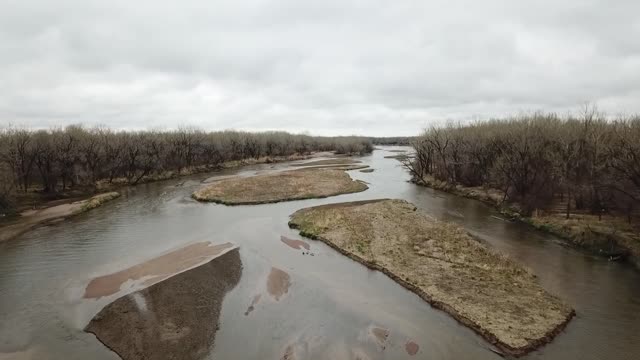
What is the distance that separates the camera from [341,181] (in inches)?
1933

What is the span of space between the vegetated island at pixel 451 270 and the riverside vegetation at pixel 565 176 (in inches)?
343

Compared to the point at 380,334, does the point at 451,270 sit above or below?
above

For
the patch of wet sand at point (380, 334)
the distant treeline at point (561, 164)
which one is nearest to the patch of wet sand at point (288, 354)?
the patch of wet sand at point (380, 334)

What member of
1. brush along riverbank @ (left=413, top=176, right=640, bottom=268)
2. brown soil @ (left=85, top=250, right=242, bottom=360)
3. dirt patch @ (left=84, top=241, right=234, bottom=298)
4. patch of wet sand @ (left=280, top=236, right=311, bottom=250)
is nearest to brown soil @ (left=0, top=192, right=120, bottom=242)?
dirt patch @ (left=84, top=241, right=234, bottom=298)

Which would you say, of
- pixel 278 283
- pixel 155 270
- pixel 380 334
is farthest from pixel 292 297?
pixel 155 270

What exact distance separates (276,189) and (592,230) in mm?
29867

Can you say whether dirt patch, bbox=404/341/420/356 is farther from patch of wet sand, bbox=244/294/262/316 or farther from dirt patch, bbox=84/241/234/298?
dirt patch, bbox=84/241/234/298

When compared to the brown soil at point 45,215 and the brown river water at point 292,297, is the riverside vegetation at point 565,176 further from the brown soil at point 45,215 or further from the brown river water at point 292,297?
the brown soil at point 45,215

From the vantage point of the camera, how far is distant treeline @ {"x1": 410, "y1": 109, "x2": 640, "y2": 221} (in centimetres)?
2444

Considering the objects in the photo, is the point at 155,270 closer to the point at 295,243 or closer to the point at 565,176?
the point at 295,243

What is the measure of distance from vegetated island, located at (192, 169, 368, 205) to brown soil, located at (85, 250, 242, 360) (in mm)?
20256

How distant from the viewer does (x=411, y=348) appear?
12.5 metres

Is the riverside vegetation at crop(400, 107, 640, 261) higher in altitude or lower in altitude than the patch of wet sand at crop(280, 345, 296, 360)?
higher

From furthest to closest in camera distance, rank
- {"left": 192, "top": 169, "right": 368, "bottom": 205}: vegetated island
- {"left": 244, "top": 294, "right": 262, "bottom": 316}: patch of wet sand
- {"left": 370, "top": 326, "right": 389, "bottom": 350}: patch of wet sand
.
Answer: {"left": 192, "top": 169, "right": 368, "bottom": 205}: vegetated island, {"left": 244, "top": 294, "right": 262, "bottom": 316}: patch of wet sand, {"left": 370, "top": 326, "right": 389, "bottom": 350}: patch of wet sand
